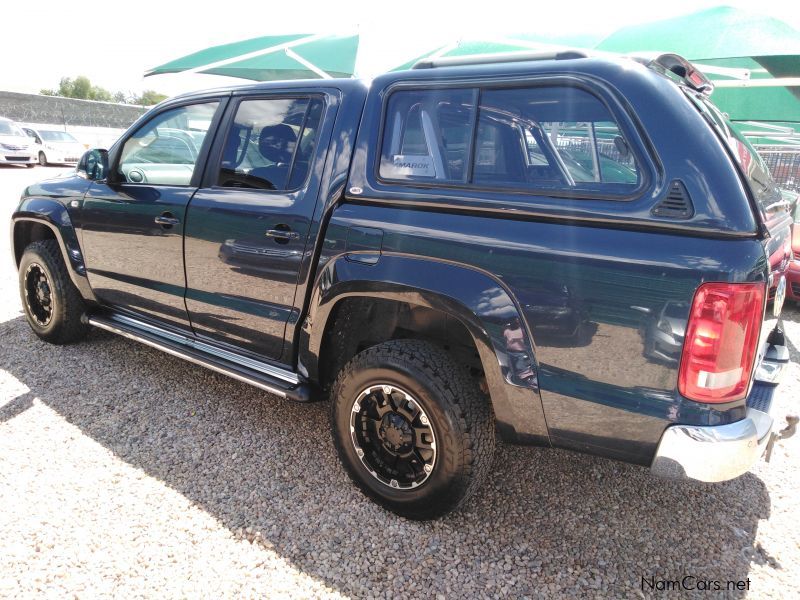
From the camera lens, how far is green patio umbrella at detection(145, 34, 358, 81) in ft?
26.8

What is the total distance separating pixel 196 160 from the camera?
2.99m

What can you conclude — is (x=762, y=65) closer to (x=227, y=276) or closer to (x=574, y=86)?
(x=574, y=86)

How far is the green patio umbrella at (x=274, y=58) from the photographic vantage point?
816 centimetres

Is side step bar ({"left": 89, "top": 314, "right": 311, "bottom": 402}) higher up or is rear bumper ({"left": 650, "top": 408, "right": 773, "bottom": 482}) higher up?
rear bumper ({"left": 650, "top": 408, "right": 773, "bottom": 482})

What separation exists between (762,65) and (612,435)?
6533mm

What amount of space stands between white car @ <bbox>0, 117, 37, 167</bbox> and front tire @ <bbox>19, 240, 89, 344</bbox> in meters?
17.0

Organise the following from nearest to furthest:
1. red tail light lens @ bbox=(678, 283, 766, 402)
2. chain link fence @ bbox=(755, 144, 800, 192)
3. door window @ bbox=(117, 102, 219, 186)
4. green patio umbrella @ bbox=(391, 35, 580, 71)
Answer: red tail light lens @ bbox=(678, 283, 766, 402) → door window @ bbox=(117, 102, 219, 186) → green patio umbrella @ bbox=(391, 35, 580, 71) → chain link fence @ bbox=(755, 144, 800, 192)

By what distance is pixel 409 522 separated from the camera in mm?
2359

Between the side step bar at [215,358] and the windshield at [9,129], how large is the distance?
18386 mm

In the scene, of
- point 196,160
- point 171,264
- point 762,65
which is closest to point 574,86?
point 196,160

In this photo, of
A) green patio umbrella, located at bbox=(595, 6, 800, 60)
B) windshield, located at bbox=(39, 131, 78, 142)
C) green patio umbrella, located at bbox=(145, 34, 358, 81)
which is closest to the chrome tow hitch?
green patio umbrella, located at bbox=(595, 6, 800, 60)

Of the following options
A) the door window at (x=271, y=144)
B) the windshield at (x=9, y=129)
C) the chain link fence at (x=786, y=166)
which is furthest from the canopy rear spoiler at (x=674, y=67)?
the windshield at (x=9, y=129)

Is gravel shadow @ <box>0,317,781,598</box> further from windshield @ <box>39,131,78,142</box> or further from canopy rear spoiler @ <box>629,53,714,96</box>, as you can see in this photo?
windshield @ <box>39,131,78,142</box>

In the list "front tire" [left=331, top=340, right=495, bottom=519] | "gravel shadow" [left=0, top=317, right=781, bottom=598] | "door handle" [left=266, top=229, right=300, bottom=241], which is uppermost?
"door handle" [left=266, top=229, right=300, bottom=241]
